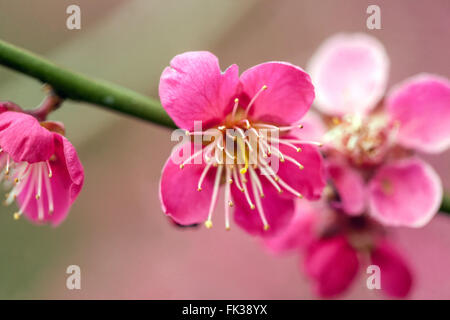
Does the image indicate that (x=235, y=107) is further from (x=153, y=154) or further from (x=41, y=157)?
(x=153, y=154)

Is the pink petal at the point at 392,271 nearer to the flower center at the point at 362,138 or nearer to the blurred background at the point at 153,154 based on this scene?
the flower center at the point at 362,138

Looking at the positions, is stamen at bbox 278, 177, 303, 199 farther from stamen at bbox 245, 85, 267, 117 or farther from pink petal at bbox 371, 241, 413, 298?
pink petal at bbox 371, 241, 413, 298

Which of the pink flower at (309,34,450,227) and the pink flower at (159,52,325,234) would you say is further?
the pink flower at (309,34,450,227)

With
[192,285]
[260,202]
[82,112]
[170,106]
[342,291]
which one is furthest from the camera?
[192,285]

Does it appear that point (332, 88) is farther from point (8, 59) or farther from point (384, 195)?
point (8, 59)

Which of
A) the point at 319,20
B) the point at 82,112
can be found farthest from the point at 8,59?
the point at 319,20

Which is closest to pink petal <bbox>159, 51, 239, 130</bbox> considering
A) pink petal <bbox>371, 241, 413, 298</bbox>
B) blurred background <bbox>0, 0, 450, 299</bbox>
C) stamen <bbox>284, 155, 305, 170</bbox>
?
stamen <bbox>284, 155, 305, 170</bbox>
